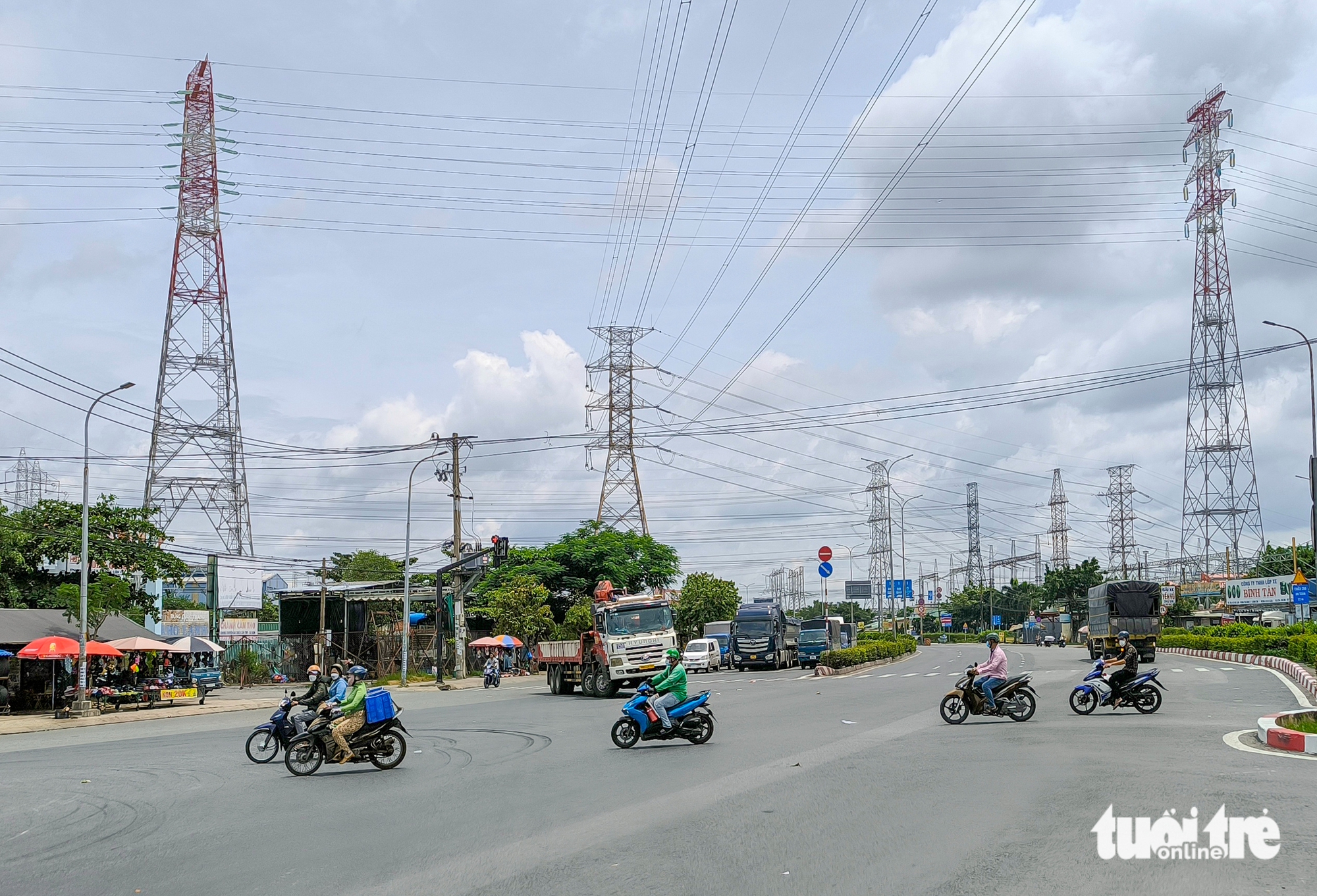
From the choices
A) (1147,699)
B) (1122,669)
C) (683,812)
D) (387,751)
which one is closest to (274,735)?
(387,751)

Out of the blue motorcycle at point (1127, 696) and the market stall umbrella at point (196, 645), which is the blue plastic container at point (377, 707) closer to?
the blue motorcycle at point (1127, 696)

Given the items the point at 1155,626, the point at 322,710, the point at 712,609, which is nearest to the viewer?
the point at 322,710

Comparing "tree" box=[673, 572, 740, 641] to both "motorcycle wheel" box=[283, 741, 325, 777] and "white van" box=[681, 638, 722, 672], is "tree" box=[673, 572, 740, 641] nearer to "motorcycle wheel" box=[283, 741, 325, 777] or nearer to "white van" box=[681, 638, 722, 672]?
"white van" box=[681, 638, 722, 672]

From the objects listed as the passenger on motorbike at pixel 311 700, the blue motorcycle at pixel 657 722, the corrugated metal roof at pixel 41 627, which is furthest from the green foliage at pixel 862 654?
the passenger on motorbike at pixel 311 700

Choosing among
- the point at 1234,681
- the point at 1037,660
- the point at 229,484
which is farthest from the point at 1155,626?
the point at 229,484

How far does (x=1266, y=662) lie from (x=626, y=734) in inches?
1306

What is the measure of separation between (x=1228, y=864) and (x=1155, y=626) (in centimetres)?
4022

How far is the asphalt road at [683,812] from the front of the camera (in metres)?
7.87

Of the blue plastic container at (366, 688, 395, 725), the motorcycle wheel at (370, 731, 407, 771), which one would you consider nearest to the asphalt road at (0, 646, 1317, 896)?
the motorcycle wheel at (370, 731, 407, 771)

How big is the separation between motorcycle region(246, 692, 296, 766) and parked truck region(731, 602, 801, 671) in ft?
118

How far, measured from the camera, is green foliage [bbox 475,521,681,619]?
63531mm

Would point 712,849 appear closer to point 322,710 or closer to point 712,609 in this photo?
point 322,710

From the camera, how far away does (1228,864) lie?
7730 millimetres

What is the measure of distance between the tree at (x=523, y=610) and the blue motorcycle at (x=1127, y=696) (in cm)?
4031
